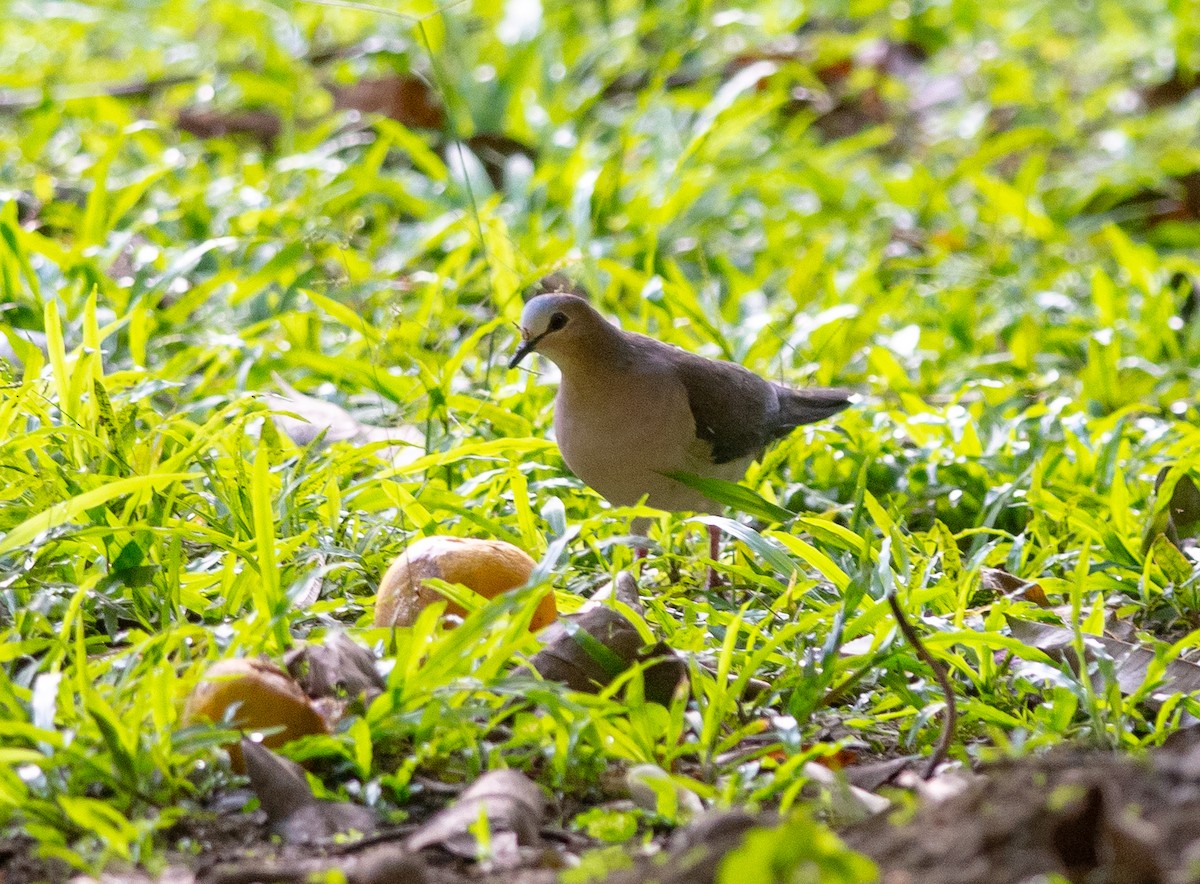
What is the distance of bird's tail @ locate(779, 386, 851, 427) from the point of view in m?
4.06

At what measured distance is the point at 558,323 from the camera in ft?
12.1

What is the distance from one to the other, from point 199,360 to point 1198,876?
3.55 m

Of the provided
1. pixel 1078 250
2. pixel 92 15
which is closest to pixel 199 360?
pixel 1078 250

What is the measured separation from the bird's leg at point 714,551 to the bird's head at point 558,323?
1.98 ft

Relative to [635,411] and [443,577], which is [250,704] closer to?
[443,577]

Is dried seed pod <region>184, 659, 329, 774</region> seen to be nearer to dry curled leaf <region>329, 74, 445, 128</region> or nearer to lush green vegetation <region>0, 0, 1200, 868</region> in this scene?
lush green vegetation <region>0, 0, 1200, 868</region>

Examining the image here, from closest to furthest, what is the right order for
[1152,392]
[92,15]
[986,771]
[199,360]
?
[986,771] → [199,360] → [1152,392] → [92,15]

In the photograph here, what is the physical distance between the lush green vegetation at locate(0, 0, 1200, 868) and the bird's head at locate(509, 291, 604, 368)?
28 cm

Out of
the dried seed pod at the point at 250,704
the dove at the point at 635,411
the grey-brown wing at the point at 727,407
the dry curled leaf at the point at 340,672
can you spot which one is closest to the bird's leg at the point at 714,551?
the dove at the point at 635,411

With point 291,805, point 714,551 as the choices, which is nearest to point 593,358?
point 714,551

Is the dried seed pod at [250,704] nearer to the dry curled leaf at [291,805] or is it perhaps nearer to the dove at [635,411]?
the dry curled leaf at [291,805]

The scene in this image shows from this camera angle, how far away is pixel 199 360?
4.38 metres

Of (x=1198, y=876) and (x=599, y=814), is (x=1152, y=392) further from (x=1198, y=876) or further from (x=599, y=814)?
(x=1198, y=876)

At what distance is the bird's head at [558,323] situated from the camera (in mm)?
3666
